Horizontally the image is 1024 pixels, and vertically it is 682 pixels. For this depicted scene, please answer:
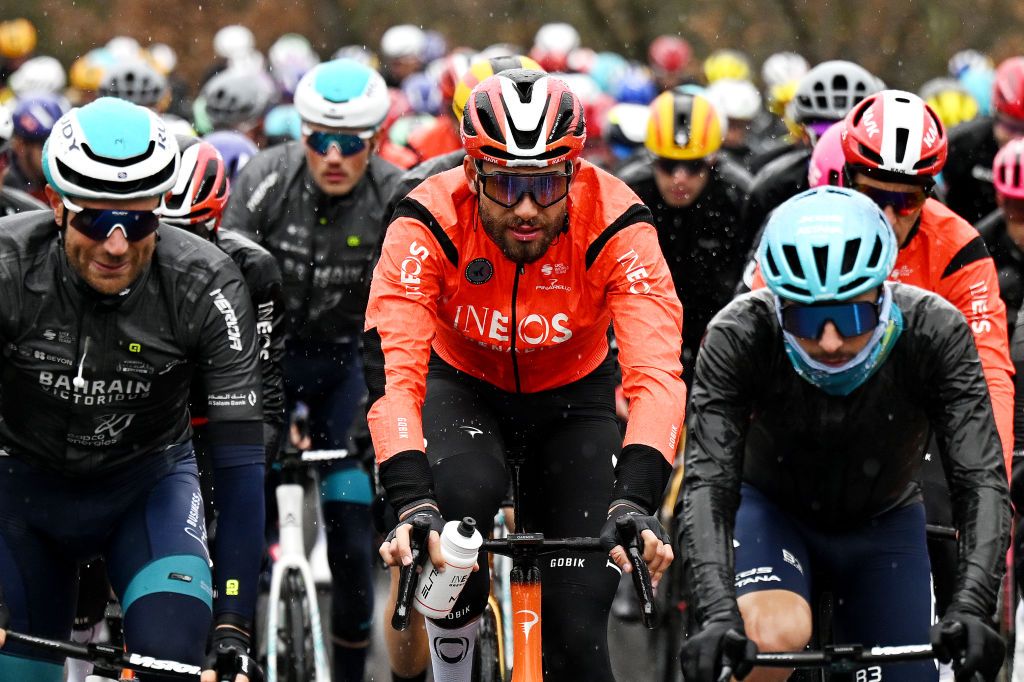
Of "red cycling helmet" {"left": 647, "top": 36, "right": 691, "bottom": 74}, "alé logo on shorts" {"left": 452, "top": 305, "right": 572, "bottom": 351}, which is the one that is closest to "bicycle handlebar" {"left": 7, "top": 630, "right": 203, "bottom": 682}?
"alé logo on shorts" {"left": 452, "top": 305, "right": 572, "bottom": 351}

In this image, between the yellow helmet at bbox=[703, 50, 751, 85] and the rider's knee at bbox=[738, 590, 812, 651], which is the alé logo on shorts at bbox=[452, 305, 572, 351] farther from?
the yellow helmet at bbox=[703, 50, 751, 85]

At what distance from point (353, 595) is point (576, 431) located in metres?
2.50

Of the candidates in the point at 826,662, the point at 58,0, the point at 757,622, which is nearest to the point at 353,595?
the point at 757,622

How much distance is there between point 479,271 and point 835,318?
1.50 meters

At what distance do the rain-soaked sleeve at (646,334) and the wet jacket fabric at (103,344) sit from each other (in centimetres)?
124

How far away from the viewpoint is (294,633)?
897 centimetres

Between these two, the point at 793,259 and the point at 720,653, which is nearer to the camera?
the point at 720,653

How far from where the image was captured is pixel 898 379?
20.1 ft

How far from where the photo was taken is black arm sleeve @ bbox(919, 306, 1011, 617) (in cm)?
561

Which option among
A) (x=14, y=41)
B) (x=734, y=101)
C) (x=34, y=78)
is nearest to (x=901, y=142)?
(x=734, y=101)

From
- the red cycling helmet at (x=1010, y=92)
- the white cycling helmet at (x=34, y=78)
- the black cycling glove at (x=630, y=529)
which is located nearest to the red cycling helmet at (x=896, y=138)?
the black cycling glove at (x=630, y=529)

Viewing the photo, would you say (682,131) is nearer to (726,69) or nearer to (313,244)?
(313,244)

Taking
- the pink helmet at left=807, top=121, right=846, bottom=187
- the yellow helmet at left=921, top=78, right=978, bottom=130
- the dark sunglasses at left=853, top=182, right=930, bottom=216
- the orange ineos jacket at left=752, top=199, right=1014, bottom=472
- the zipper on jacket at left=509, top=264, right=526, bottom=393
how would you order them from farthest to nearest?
the yellow helmet at left=921, top=78, right=978, bottom=130
the pink helmet at left=807, top=121, right=846, bottom=187
the dark sunglasses at left=853, top=182, right=930, bottom=216
the orange ineos jacket at left=752, top=199, right=1014, bottom=472
the zipper on jacket at left=509, top=264, right=526, bottom=393

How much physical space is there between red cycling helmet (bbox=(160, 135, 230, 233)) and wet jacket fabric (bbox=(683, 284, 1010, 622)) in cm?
286
